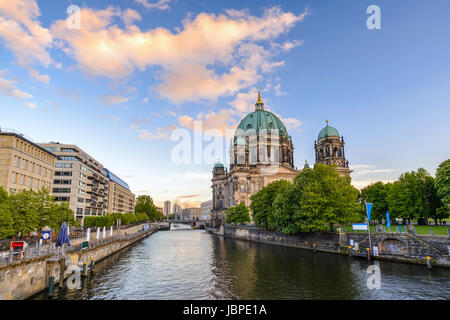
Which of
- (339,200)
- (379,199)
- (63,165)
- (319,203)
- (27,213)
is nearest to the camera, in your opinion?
(27,213)

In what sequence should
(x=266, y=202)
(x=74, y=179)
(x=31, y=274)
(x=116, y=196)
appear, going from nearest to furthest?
1. (x=31, y=274)
2. (x=266, y=202)
3. (x=74, y=179)
4. (x=116, y=196)

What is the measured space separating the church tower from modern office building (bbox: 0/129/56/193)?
105 metres

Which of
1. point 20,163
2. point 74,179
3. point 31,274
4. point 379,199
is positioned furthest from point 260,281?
point 74,179

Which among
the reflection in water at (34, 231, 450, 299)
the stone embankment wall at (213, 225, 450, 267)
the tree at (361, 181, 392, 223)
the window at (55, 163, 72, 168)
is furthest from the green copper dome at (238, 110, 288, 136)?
the reflection in water at (34, 231, 450, 299)

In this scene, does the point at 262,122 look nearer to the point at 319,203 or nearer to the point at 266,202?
the point at 266,202

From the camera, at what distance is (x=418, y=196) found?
54312mm

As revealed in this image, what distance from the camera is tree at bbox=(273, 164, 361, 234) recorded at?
51562 mm

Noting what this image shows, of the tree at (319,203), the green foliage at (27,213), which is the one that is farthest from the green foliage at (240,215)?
the green foliage at (27,213)

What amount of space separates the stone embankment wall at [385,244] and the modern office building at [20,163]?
5890 cm

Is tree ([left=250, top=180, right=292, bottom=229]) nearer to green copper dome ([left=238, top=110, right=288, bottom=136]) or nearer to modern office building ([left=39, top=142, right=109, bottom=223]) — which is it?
modern office building ([left=39, top=142, right=109, bottom=223])

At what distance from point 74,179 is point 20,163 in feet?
112

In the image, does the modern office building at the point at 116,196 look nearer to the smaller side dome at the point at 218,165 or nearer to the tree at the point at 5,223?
the smaller side dome at the point at 218,165

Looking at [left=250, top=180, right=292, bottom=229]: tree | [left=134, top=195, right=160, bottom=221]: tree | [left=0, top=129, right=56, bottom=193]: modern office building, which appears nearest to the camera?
[left=0, top=129, right=56, bottom=193]: modern office building
